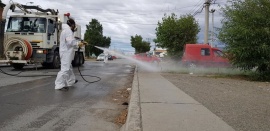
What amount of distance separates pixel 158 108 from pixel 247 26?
1094 centimetres

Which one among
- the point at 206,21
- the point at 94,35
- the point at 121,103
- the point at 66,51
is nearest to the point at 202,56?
the point at 206,21

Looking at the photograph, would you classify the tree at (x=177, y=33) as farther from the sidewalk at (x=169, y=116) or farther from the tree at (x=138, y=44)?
the tree at (x=138, y=44)

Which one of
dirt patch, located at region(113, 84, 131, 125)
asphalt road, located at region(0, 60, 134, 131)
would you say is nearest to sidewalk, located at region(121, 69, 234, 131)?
dirt patch, located at region(113, 84, 131, 125)

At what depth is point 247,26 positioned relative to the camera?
16375 mm

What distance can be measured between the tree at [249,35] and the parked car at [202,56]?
204 inches

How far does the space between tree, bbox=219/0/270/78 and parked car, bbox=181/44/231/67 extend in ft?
17.0

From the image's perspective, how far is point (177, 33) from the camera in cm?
3303

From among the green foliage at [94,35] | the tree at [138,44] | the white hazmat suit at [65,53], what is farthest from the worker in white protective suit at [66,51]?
the tree at [138,44]

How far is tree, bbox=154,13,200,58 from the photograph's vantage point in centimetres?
3288

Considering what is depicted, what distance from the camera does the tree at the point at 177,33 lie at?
32875 mm

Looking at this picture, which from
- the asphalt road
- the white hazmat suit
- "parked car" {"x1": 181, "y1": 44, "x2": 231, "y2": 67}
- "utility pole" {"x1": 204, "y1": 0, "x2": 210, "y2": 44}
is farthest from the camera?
"utility pole" {"x1": 204, "y1": 0, "x2": 210, "y2": 44}

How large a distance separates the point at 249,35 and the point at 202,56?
7.17 m

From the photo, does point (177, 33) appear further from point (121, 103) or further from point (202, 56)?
point (121, 103)

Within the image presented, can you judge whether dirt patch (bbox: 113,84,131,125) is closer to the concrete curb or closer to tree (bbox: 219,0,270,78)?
the concrete curb
